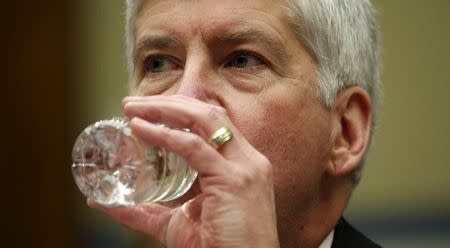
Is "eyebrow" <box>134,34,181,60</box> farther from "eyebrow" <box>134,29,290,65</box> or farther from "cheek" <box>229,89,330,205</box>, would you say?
"cheek" <box>229,89,330,205</box>

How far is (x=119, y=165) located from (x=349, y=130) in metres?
0.88

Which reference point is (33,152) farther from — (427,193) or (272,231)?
(272,231)

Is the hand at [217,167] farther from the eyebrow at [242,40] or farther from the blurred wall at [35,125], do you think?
the blurred wall at [35,125]

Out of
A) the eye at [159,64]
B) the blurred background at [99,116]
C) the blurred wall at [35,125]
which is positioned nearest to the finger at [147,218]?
A: the eye at [159,64]

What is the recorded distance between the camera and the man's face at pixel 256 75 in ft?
8.68

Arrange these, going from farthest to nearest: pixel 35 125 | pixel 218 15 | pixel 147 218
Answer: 1. pixel 35 125
2. pixel 218 15
3. pixel 147 218

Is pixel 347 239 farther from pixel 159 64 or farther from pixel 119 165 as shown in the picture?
pixel 119 165

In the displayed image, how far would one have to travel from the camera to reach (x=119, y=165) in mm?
2289

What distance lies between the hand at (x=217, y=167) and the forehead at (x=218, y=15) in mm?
418

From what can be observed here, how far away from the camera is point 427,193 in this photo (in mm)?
5379

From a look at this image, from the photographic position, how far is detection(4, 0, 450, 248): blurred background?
5.40 m

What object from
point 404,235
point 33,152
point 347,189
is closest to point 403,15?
point 404,235

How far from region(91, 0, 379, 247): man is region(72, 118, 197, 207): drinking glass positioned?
3.8 inches

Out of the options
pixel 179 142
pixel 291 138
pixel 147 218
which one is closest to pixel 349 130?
pixel 291 138
